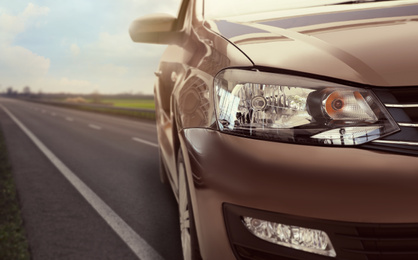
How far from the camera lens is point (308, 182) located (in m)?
1.70

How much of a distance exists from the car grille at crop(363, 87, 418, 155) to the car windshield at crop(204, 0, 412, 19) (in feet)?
4.27

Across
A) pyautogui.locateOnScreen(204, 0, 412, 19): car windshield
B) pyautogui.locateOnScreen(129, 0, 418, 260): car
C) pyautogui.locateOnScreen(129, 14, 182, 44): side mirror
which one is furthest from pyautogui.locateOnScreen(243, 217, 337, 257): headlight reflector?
pyautogui.locateOnScreen(129, 14, 182, 44): side mirror

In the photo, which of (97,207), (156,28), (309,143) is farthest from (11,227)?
(309,143)

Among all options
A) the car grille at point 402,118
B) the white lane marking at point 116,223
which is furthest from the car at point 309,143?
the white lane marking at point 116,223

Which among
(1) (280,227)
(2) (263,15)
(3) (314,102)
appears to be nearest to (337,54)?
(3) (314,102)

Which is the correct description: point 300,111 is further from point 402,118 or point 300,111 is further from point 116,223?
point 116,223

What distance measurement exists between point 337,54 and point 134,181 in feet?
14.9

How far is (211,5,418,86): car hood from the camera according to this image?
1809 mm

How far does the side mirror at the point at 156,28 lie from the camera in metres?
3.30

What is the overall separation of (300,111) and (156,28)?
169 centimetres

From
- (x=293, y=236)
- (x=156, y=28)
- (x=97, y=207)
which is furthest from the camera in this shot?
(x=97, y=207)

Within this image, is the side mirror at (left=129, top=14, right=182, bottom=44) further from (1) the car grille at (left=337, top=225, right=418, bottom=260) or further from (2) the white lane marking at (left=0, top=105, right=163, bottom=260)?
(1) the car grille at (left=337, top=225, right=418, bottom=260)

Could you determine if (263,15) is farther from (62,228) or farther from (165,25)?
(62,228)

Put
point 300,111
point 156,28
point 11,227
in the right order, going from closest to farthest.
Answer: point 300,111 → point 156,28 → point 11,227
